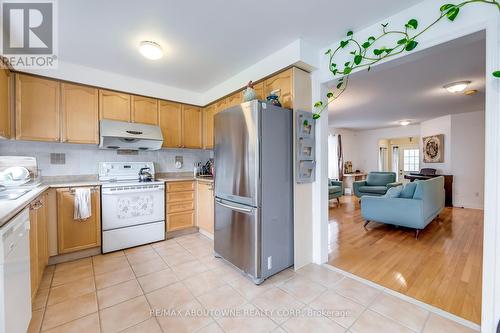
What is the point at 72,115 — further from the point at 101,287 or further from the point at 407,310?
the point at 407,310

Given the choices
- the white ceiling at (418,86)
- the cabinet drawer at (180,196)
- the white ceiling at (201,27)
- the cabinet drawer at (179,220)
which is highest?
the white ceiling at (201,27)

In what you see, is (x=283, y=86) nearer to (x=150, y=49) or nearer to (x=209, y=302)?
(x=150, y=49)

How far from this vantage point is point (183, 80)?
10.6 feet

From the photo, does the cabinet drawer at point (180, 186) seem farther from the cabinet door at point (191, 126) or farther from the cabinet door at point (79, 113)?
the cabinet door at point (79, 113)

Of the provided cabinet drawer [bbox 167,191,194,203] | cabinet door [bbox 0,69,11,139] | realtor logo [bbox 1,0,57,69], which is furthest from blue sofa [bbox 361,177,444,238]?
cabinet door [bbox 0,69,11,139]

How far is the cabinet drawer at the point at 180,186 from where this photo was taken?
3.25m

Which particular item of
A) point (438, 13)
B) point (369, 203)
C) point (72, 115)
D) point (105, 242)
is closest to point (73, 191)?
point (105, 242)

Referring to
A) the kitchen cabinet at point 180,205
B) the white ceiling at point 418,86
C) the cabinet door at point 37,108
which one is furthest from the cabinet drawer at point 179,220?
the white ceiling at point 418,86

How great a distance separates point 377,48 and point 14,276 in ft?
10.2

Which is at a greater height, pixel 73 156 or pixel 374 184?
pixel 73 156

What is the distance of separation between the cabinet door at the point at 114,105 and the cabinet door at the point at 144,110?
0.31 ft

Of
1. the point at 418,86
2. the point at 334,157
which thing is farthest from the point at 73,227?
the point at 334,157

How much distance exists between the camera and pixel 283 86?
236cm

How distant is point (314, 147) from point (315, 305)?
1.55 metres
